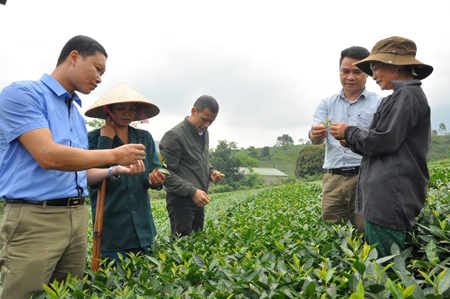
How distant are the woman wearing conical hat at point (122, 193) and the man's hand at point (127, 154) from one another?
57 centimetres

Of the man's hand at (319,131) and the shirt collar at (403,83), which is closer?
the shirt collar at (403,83)

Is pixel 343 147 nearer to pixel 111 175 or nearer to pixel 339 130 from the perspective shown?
pixel 339 130

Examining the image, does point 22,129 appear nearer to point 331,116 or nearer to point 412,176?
point 412,176

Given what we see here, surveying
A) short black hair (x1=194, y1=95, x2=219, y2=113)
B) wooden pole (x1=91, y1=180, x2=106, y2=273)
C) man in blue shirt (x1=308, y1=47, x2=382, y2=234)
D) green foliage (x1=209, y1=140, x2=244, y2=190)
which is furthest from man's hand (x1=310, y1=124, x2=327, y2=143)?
green foliage (x1=209, y1=140, x2=244, y2=190)

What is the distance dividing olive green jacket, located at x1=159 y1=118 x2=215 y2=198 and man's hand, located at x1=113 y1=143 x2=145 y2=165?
1.27 meters

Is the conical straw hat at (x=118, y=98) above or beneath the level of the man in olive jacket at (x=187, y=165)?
above

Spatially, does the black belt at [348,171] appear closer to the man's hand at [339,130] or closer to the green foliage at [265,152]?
the man's hand at [339,130]

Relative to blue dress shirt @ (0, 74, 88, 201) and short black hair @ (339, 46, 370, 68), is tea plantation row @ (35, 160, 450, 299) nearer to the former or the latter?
blue dress shirt @ (0, 74, 88, 201)

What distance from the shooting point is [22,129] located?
5.93 ft

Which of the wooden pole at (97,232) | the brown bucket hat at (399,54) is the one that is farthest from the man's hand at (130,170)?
the brown bucket hat at (399,54)

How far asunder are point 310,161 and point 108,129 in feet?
114

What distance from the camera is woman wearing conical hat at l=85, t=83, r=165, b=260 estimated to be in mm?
2668

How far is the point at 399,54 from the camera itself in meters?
2.16

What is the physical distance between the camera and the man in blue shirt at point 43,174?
1.83 metres
